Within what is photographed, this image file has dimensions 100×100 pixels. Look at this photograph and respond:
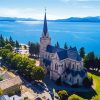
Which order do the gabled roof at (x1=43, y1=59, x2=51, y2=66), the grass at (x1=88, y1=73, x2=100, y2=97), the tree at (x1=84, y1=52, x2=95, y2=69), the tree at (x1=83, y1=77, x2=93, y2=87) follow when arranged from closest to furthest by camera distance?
1. the grass at (x1=88, y1=73, x2=100, y2=97)
2. the tree at (x1=83, y1=77, x2=93, y2=87)
3. the gabled roof at (x1=43, y1=59, x2=51, y2=66)
4. the tree at (x1=84, y1=52, x2=95, y2=69)

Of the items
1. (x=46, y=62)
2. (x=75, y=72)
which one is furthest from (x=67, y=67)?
(x=46, y=62)

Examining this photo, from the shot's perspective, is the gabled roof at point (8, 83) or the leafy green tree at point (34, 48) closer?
the gabled roof at point (8, 83)

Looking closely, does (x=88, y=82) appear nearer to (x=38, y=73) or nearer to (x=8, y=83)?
(x=38, y=73)

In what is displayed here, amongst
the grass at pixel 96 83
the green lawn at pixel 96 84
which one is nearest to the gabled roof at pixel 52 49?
the grass at pixel 96 83

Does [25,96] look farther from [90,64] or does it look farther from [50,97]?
[90,64]

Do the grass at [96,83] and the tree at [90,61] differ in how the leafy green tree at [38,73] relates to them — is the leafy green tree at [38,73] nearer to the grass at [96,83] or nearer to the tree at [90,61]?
the grass at [96,83]

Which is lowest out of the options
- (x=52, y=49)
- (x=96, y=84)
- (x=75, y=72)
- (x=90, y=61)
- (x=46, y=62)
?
(x=96, y=84)

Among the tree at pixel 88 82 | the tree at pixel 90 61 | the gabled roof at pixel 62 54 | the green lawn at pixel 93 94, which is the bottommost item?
the green lawn at pixel 93 94

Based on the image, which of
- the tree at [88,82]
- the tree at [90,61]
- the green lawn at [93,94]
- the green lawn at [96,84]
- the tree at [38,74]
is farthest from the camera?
the tree at [90,61]

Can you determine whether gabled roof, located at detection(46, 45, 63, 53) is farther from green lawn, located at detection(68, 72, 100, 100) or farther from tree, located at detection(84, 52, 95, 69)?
green lawn, located at detection(68, 72, 100, 100)

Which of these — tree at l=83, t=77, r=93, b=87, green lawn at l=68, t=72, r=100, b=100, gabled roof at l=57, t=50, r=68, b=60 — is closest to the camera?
green lawn at l=68, t=72, r=100, b=100

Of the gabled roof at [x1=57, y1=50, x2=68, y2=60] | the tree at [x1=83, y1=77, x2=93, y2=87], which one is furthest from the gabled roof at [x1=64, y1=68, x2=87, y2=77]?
the gabled roof at [x1=57, y1=50, x2=68, y2=60]
